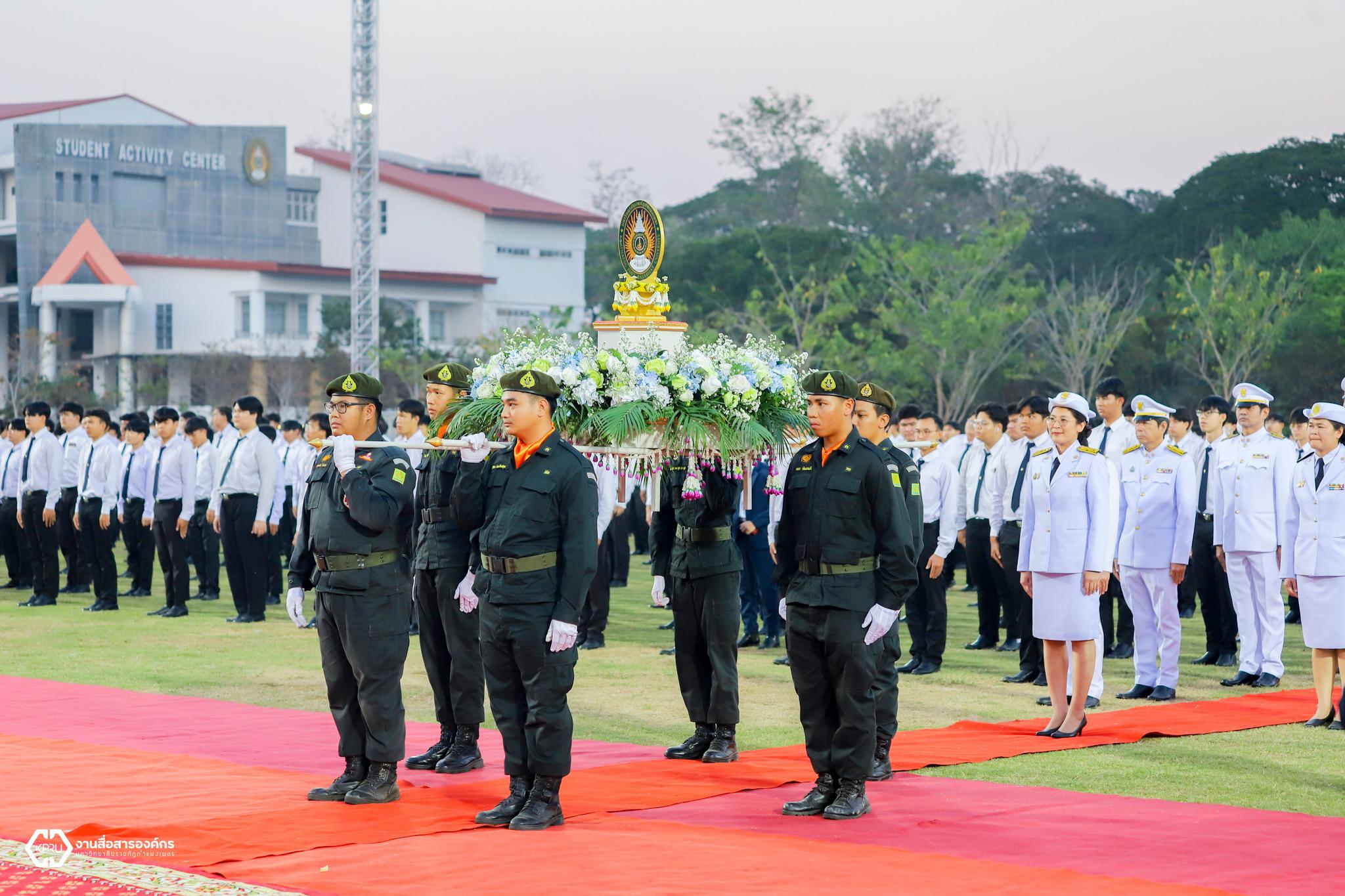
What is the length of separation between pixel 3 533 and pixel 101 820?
11850 millimetres

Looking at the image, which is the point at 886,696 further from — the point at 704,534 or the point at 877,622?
the point at 704,534

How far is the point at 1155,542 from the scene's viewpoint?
10.3 meters

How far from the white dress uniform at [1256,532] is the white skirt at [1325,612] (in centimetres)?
164

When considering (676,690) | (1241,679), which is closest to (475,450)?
(676,690)

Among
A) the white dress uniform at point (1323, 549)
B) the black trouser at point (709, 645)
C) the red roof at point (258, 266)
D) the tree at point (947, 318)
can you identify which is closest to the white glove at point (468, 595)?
the black trouser at point (709, 645)

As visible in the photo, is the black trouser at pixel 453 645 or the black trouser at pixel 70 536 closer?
the black trouser at pixel 453 645

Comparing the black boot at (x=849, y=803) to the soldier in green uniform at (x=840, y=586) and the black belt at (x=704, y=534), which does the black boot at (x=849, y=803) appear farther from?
the black belt at (x=704, y=534)

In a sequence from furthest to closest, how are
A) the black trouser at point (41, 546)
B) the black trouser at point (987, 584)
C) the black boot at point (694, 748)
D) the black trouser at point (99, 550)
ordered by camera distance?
the black trouser at point (41, 546) < the black trouser at point (99, 550) < the black trouser at point (987, 584) < the black boot at point (694, 748)

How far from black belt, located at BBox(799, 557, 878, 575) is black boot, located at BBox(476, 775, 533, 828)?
1466mm

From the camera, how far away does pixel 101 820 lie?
237 inches

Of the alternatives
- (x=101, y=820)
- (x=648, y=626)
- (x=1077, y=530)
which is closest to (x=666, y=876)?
(x=101, y=820)

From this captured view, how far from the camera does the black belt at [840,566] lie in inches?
252

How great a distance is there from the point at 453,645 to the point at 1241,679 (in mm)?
5733

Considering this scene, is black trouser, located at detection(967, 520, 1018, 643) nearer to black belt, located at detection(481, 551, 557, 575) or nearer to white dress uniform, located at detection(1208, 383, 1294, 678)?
white dress uniform, located at detection(1208, 383, 1294, 678)
